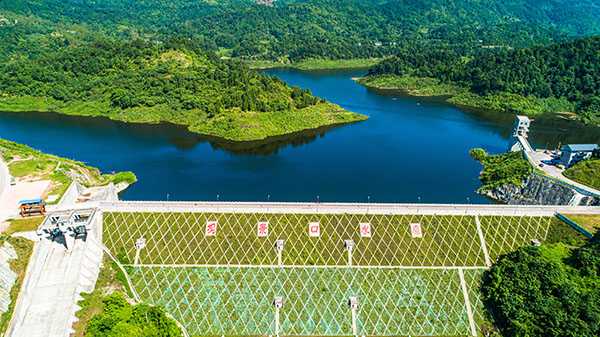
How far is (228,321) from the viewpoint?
52094 millimetres

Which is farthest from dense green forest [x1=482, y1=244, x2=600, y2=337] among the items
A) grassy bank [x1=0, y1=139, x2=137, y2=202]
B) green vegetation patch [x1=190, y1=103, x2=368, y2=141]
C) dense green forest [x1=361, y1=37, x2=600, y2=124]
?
dense green forest [x1=361, y1=37, x2=600, y2=124]

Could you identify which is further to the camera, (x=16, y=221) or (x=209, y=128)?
(x=209, y=128)

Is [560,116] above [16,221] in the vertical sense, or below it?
below

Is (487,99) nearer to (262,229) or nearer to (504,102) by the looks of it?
(504,102)

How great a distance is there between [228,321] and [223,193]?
117 feet

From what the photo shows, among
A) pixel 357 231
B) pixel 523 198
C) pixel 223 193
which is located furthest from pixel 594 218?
pixel 223 193

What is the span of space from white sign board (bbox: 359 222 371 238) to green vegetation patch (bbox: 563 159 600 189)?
50714 millimetres

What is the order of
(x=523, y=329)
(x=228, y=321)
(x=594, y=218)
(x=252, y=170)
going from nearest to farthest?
1. (x=523, y=329)
2. (x=228, y=321)
3. (x=594, y=218)
4. (x=252, y=170)

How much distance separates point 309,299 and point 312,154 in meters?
60.3

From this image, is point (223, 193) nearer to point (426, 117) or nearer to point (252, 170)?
point (252, 170)

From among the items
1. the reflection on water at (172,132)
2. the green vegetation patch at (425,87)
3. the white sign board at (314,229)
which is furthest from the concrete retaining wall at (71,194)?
the green vegetation patch at (425,87)

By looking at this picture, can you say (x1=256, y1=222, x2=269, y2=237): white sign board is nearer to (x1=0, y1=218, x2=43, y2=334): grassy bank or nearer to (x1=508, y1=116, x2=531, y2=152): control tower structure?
(x1=0, y1=218, x2=43, y2=334): grassy bank

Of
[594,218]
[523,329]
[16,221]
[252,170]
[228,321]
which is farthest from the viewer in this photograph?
[252,170]

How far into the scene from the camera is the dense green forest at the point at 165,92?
132 metres
